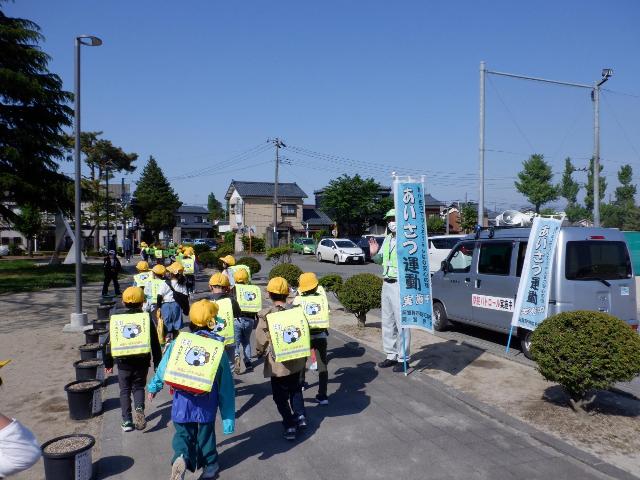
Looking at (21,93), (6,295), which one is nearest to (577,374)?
(6,295)

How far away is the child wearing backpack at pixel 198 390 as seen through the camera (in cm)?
379

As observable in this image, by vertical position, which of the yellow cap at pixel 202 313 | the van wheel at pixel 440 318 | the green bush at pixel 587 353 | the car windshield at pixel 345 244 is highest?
the car windshield at pixel 345 244

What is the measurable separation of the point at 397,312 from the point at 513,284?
7.11ft

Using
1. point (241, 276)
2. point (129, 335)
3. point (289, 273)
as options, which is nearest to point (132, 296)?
point (129, 335)

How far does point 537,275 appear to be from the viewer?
22.2 ft

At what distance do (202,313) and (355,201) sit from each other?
39354mm

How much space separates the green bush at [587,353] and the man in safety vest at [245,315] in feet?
12.1

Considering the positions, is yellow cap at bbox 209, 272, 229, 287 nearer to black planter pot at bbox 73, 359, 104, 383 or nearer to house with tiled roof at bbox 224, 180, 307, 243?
black planter pot at bbox 73, 359, 104, 383

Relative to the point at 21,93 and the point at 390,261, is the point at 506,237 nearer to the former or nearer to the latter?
the point at 390,261

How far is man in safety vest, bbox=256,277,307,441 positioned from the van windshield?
14.2 feet

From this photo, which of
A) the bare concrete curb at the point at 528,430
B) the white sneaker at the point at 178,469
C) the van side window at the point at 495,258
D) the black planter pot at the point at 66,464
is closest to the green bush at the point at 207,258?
the van side window at the point at 495,258

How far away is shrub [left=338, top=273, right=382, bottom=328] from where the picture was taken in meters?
9.63

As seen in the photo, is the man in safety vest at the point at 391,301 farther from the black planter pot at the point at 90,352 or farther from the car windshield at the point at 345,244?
the car windshield at the point at 345,244

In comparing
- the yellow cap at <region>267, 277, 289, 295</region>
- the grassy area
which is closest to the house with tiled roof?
the grassy area
